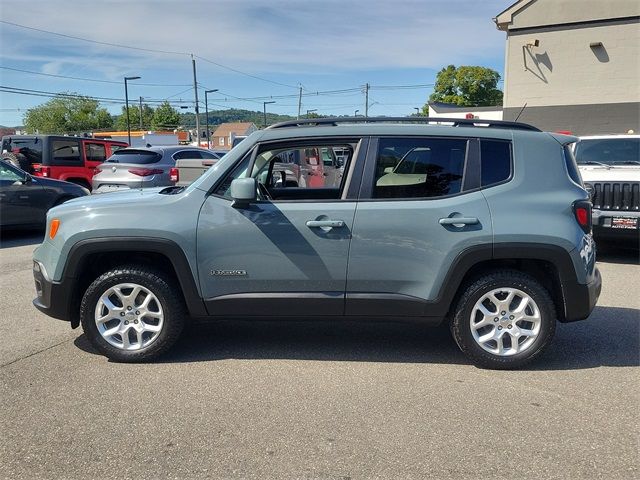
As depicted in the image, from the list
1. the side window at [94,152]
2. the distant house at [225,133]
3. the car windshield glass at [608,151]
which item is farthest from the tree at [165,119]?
the car windshield glass at [608,151]

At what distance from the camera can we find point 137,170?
12047 mm

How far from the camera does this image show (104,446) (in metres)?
3.07

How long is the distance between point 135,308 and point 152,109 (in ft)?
432

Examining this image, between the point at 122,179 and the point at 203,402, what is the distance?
30.4 feet

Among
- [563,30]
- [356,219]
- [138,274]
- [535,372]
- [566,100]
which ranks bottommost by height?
[535,372]

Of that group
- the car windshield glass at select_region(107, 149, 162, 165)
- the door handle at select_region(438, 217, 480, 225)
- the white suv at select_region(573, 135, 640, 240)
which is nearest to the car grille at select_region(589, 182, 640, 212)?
the white suv at select_region(573, 135, 640, 240)

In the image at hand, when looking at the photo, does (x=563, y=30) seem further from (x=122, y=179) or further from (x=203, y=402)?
(x=203, y=402)

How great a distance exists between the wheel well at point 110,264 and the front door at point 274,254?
1.18 feet

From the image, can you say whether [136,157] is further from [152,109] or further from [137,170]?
[152,109]

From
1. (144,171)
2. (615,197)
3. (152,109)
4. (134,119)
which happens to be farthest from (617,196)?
(152,109)

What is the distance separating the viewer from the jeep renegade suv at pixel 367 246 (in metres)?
3.98

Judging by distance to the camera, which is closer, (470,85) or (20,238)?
(20,238)

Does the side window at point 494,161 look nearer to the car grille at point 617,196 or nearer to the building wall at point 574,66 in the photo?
the car grille at point 617,196

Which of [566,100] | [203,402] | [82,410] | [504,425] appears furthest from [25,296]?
[566,100]
